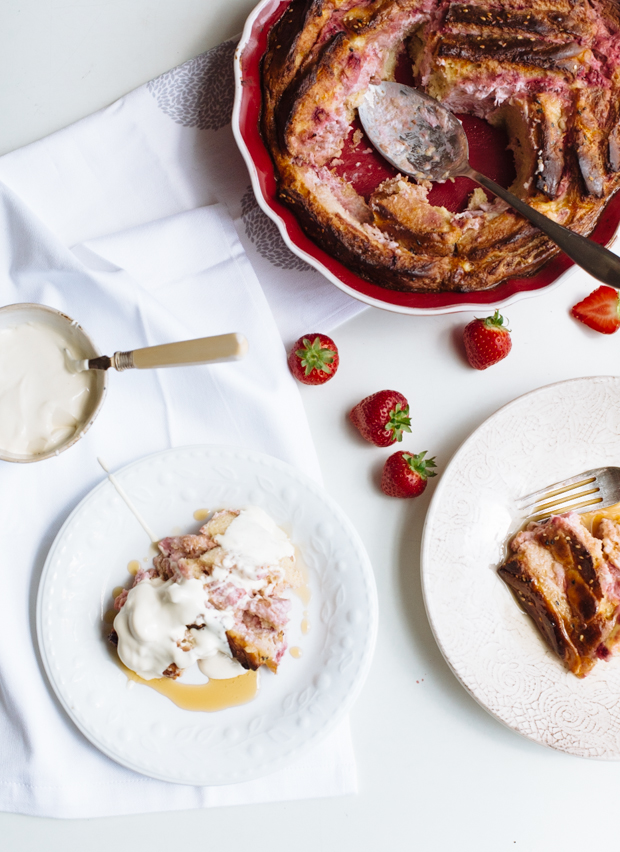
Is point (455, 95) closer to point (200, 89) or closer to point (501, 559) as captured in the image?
point (200, 89)

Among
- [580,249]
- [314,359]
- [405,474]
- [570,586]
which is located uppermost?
[580,249]

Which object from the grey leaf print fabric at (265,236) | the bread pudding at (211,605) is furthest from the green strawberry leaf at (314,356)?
the bread pudding at (211,605)

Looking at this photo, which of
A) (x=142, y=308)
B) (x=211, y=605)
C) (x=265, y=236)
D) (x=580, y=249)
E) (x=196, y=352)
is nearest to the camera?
(x=196, y=352)

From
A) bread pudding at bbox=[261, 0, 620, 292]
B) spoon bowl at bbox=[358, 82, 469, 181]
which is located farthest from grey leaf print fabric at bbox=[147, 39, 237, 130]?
spoon bowl at bbox=[358, 82, 469, 181]

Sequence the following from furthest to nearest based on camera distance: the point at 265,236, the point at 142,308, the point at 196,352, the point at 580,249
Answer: the point at 265,236
the point at 142,308
the point at 580,249
the point at 196,352

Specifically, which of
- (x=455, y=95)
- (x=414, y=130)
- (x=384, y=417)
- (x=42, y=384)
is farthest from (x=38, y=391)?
(x=455, y=95)

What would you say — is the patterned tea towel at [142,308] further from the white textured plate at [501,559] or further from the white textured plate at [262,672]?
the white textured plate at [501,559]
